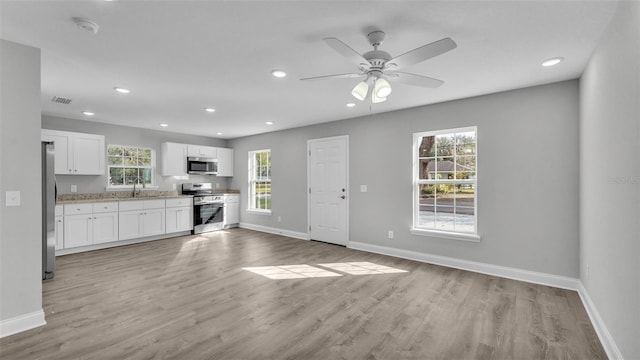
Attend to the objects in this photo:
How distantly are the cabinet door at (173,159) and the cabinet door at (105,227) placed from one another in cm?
145

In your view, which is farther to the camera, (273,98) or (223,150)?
(223,150)

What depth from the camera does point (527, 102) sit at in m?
3.53

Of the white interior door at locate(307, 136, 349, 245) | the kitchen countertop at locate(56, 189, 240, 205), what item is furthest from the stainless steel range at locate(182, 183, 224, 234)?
the white interior door at locate(307, 136, 349, 245)

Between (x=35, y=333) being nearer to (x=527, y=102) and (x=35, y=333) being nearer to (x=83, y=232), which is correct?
(x=83, y=232)

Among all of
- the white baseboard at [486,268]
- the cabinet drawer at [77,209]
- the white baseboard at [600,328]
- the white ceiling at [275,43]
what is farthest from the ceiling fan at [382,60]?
the cabinet drawer at [77,209]

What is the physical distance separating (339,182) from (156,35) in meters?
3.80

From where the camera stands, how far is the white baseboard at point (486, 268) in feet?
Result: 10.9

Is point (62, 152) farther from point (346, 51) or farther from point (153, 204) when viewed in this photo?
point (346, 51)

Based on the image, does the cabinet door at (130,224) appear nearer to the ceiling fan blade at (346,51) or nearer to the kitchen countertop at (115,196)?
the kitchen countertop at (115,196)

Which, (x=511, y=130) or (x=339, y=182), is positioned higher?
(x=511, y=130)

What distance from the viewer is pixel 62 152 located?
16.1 ft

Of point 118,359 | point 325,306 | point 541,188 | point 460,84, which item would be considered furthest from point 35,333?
point 541,188

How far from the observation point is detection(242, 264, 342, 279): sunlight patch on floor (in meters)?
3.70

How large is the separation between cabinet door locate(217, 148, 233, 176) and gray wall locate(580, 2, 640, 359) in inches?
272
